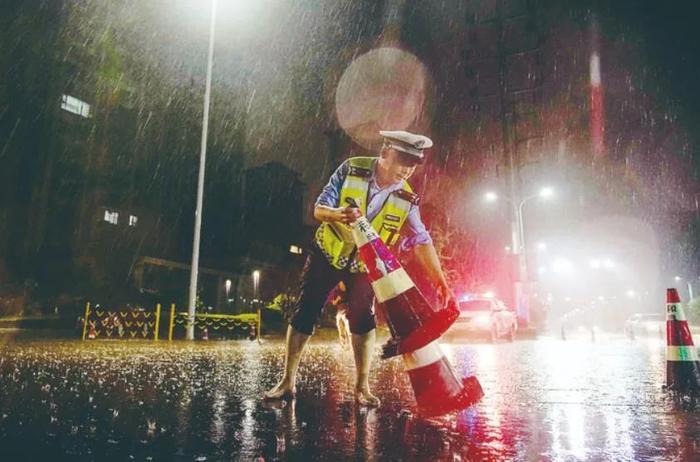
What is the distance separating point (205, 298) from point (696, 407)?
1391 inches

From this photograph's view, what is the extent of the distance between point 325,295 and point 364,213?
0.74m

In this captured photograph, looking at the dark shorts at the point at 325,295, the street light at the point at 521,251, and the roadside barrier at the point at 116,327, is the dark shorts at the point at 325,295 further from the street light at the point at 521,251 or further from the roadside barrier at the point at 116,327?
the street light at the point at 521,251

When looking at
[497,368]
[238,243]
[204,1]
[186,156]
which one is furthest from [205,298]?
[497,368]

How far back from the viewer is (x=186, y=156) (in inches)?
1248

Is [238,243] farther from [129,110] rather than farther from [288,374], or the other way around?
[288,374]

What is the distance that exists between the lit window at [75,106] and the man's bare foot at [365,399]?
30617 mm

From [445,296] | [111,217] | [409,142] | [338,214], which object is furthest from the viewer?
[111,217]

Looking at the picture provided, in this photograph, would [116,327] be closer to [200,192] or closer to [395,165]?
[200,192]

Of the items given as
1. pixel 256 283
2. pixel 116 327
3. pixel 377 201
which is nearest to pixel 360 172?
pixel 377 201

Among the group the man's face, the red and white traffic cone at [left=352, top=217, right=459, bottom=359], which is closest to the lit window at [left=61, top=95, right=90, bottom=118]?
the man's face

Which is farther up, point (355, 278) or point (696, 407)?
point (355, 278)

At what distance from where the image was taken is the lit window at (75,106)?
92.3 ft

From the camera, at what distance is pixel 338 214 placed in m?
3.16

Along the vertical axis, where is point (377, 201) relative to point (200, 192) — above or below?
below
